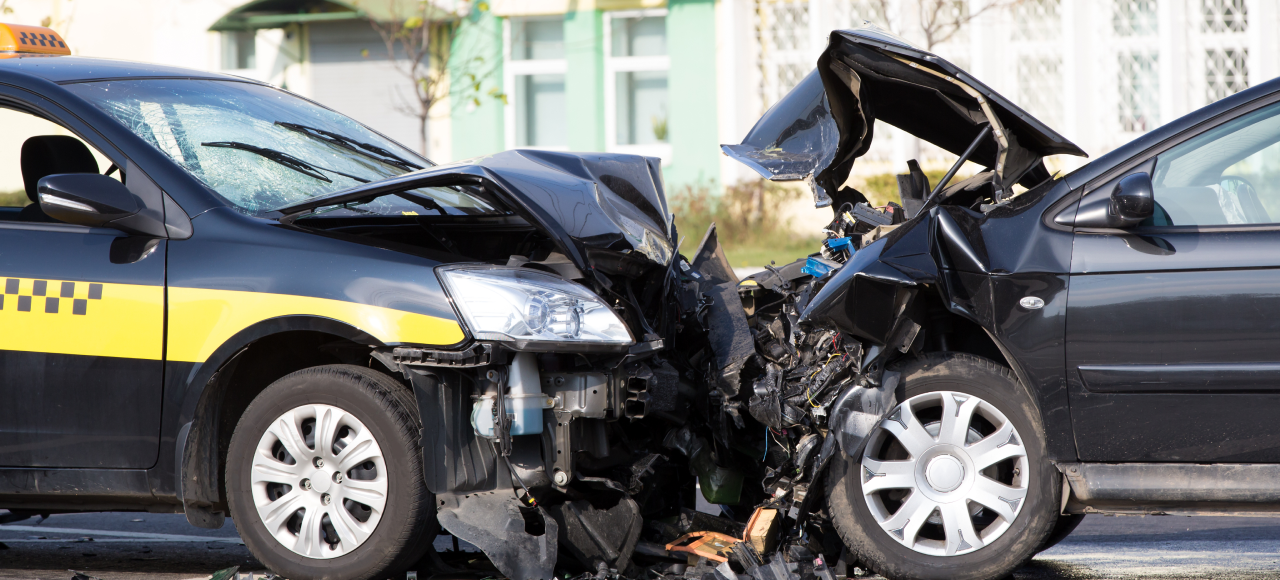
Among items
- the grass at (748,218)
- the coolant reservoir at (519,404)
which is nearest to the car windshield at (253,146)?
the coolant reservoir at (519,404)

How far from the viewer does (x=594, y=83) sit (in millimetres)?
16922

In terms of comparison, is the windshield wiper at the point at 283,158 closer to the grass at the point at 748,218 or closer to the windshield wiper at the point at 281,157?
the windshield wiper at the point at 281,157

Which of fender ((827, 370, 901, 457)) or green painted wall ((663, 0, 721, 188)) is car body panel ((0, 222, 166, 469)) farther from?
green painted wall ((663, 0, 721, 188))

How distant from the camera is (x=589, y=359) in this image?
12.5 ft

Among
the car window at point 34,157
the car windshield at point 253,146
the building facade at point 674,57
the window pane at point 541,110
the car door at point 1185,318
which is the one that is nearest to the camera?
the car door at point 1185,318

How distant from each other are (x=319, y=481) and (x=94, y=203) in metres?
1.17

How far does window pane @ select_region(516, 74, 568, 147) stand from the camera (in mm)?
17531

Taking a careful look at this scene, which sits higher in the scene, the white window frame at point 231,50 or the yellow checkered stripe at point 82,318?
the white window frame at point 231,50

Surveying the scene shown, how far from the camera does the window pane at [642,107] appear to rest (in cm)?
1703

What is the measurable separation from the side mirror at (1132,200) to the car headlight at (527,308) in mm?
1591

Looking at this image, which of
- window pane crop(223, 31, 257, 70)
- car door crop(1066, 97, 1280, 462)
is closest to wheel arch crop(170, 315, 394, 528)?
car door crop(1066, 97, 1280, 462)

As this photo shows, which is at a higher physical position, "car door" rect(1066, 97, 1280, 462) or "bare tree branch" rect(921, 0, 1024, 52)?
"bare tree branch" rect(921, 0, 1024, 52)

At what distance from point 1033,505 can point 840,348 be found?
0.85 m

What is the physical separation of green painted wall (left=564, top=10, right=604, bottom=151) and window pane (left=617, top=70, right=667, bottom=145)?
0.33m
